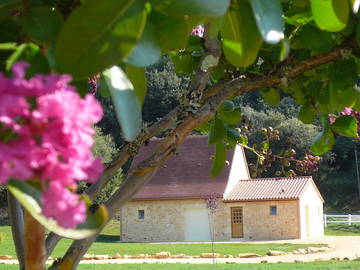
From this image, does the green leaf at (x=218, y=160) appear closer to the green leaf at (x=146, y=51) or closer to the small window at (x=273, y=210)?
the green leaf at (x=146, y=51)

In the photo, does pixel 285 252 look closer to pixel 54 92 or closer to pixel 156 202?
pixel 156 202

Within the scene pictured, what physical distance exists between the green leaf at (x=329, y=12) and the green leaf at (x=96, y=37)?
16.8 inches

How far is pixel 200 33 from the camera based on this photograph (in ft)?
6.33

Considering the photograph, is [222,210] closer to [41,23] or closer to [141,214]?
[141,214]

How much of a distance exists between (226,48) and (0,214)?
35.6 m

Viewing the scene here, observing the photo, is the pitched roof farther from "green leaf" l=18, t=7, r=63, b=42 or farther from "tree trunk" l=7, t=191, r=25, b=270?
"green leaf" l=18, t=7, r=63, b=42

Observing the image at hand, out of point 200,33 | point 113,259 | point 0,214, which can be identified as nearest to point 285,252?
point 113,259

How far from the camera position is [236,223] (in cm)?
2594

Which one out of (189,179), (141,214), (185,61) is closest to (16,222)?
(185,61)

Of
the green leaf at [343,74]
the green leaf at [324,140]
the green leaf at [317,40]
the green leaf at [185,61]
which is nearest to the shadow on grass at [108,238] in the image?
the green leaf at [185,61]

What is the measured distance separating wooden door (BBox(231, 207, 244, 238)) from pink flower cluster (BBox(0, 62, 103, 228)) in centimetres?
2570

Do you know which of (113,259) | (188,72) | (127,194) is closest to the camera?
(127,194)

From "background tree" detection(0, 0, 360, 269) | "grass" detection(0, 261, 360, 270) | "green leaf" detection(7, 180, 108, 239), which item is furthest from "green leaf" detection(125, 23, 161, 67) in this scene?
"grass" detection(0, 261, 360, 270)

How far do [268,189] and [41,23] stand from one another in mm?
26301
